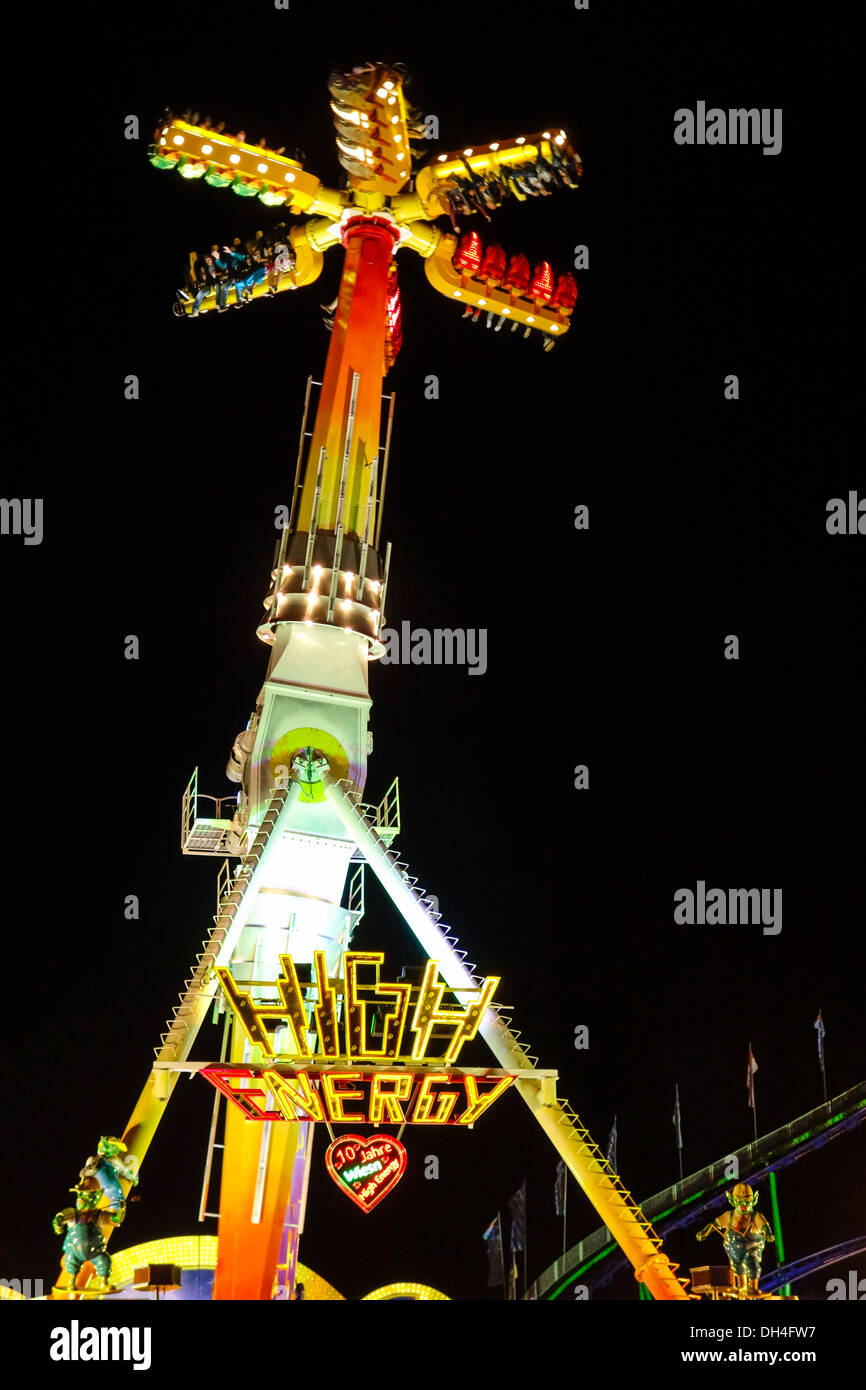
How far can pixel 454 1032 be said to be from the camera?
24500 mm

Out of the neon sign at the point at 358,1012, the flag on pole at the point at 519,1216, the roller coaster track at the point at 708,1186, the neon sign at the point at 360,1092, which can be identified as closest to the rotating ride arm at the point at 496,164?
the neon sign at the point at 358,1012

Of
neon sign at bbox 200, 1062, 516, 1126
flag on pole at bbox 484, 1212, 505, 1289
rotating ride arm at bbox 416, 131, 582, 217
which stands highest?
rotating ride arm at bbox 416, 131, 582, 217

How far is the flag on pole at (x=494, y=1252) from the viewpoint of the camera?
5150 centimetres

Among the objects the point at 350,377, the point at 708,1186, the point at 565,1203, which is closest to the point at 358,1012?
the point at 350,377

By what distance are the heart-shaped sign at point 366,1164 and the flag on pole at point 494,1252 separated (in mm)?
28737

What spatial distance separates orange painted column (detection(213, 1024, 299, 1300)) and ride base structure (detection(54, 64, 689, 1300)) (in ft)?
0.14

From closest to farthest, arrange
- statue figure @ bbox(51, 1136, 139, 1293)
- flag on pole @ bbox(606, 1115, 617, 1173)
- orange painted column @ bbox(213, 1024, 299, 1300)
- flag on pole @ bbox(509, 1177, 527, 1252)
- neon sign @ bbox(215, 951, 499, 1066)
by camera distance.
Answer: statue figure @ bbox(51, 1136, 139, 1293) → neon sign @ bbox(215, 951, 499, 1066) → orange painted column @ bbox(213, 1024, 299, 1300) → flag on pole @ bbox(509, 1177, 527, 1252) → flag on pole @ bbox(606, 1115, 617, 1173)

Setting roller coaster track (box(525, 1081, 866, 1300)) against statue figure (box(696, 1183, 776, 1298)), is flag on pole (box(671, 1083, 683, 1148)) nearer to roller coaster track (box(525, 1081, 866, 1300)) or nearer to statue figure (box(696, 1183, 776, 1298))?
roller coaster track (box(525, 1081, 866, 1300))

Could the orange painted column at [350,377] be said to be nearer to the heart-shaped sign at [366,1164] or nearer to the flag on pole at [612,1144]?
the heart-shaped sign at [366,1164]

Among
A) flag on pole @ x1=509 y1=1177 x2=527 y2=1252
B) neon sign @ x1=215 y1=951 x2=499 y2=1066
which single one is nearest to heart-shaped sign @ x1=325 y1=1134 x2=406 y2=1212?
neon sign @ x1=215 y1=951 x2=499 y2=1066

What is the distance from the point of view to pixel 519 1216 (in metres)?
48.9

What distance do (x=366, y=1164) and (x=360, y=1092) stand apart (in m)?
1.36

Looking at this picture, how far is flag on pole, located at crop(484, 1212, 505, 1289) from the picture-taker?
5150 cm

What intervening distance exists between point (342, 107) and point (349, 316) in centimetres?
503
